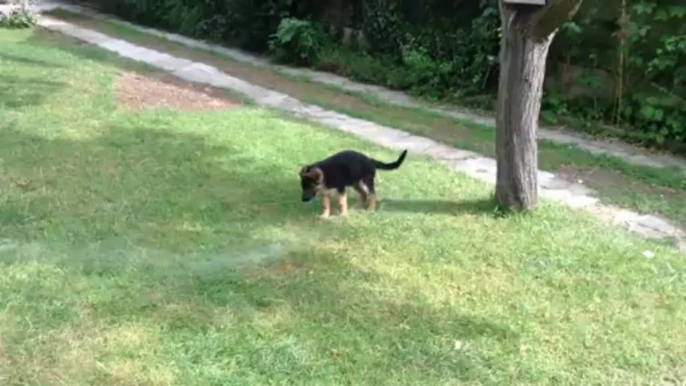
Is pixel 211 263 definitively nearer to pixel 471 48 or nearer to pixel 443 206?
pixel 443 206

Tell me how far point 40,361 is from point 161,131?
4594 mm

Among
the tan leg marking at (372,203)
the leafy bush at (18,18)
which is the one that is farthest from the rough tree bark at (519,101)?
the leafy bush at (18,18)

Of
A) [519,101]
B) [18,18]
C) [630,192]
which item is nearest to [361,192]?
[519,101]

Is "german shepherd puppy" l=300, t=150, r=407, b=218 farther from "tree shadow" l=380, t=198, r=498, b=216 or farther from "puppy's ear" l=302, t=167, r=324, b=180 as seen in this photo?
"tree shadow" l=380, t=198, r=498, b=216

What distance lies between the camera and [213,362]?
3.46 m

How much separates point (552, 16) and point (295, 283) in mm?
2308

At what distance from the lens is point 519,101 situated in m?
5.35

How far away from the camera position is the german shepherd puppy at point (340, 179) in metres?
5.24

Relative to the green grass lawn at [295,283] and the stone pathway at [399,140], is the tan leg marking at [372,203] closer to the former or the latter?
the green grass lawn at [295,283]

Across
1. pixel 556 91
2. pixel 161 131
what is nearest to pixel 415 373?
pixel 161 131

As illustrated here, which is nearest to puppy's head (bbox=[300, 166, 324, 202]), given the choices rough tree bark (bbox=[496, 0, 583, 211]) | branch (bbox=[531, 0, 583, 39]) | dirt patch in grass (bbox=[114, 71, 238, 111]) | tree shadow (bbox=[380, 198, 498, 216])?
tree shadow (bbox=[380, 198, 498, 216])

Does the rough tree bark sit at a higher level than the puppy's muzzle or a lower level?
higher

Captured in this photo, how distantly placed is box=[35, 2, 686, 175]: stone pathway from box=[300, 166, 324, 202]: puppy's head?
348 centimetres

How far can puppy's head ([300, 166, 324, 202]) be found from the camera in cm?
521
